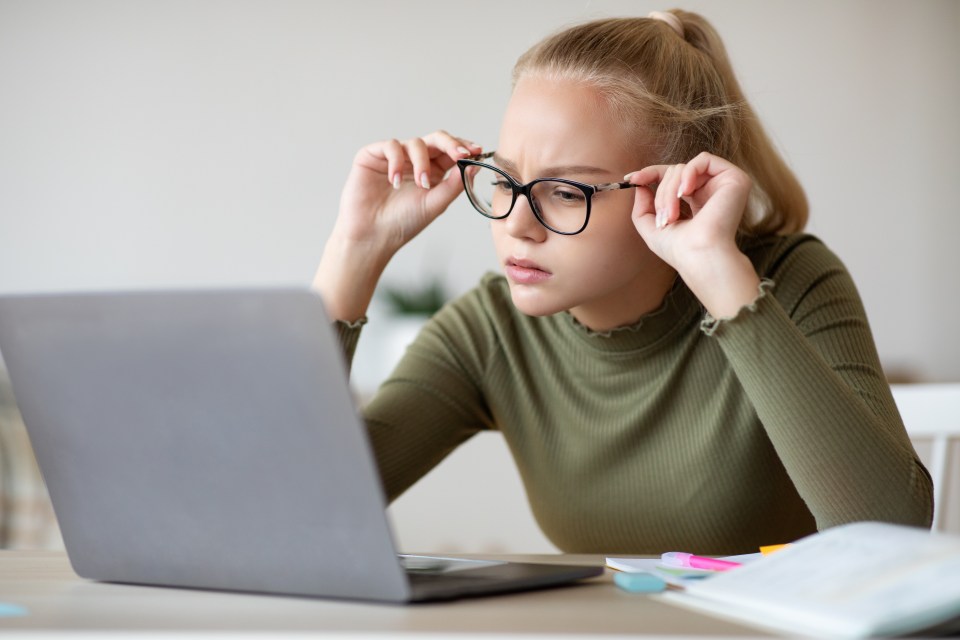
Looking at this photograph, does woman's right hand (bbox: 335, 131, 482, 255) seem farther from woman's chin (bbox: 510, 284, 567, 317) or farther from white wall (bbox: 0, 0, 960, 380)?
white wall (bbox: 0, 0, 960, 380)

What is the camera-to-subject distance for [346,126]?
326 centimetres

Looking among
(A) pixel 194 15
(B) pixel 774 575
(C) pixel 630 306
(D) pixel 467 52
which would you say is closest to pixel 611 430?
(C) pixel 630 306

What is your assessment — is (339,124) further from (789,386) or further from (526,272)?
(789,386)

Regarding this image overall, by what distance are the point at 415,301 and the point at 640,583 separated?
2.31m

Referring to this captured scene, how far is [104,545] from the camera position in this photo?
2.49 feet

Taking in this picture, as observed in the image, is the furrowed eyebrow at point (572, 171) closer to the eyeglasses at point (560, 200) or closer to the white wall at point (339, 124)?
the eyeglasses at point (560, 200)

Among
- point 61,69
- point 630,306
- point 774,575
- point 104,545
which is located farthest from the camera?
point 61,69

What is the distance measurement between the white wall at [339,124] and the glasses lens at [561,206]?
2.15m

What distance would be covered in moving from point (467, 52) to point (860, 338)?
2.35 meters

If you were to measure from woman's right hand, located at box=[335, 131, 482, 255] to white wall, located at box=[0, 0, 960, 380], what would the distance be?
1920 mm

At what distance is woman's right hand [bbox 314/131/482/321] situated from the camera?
125 cm

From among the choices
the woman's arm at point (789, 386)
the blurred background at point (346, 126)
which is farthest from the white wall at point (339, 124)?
the woman's arm at point (789, 386)

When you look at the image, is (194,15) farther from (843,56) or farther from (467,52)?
(843,56)

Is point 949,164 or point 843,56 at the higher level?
point 843,56
